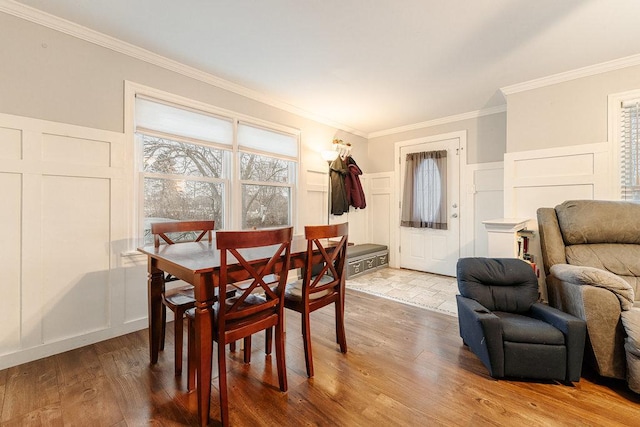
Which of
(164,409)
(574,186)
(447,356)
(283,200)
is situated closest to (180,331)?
(164,409)

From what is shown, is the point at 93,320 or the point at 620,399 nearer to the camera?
the point at 620,399

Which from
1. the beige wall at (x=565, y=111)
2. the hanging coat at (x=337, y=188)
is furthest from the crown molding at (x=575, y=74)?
the hanging coat at (x=337, y=188)

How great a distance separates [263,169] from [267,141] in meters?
0.35

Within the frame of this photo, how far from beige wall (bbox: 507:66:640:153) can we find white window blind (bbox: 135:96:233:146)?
3.25m

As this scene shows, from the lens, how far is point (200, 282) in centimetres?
129

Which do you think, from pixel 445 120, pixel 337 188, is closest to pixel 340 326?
pixel 337 188

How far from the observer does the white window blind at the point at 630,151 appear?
254cm

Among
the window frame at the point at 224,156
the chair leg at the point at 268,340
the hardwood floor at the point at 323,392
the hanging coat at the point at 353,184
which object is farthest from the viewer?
the hanging coat at the point at 353,184

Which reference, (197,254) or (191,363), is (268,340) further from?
(197,254)

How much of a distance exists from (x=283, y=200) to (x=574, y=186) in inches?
126

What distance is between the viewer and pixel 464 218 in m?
3.99

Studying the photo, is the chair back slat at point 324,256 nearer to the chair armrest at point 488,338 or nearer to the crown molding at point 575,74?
the chair armrest at point 488,338

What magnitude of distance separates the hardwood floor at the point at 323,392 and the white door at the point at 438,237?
2247 millimetres

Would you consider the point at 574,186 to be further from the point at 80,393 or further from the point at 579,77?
the point at 80,393
